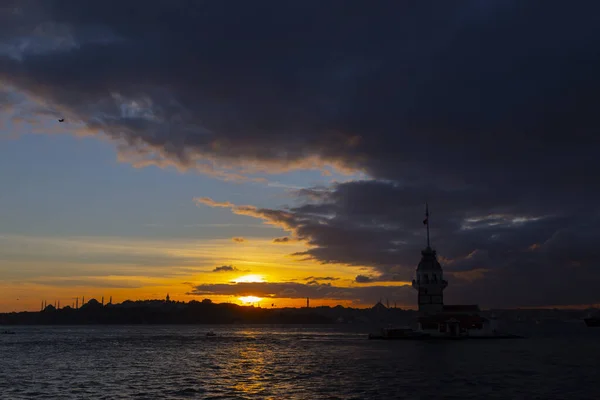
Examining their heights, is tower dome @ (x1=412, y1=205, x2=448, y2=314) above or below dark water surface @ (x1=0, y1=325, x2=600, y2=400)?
Answer: above

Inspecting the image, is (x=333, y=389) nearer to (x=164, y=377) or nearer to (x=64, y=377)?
(x=164, y=377)

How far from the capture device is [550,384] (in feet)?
225

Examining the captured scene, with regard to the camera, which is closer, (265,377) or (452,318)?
(265,377)

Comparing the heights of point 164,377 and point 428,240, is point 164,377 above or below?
below

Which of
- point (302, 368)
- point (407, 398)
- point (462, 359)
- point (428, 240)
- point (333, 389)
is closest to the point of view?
point (407, 398)

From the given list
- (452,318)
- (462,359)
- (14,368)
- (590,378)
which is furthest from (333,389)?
(452,318)

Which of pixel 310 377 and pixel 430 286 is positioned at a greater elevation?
pixel 430 286

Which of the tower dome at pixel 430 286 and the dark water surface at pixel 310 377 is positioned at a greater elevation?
the tower dome at pixel 430 286

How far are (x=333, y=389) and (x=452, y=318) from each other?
303 feet

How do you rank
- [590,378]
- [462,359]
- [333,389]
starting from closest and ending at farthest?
[333,389], [590,378], [462,359]

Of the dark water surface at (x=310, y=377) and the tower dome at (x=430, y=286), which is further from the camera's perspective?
the tower dome at (x=430, y=286)

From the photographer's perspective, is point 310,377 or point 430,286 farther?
point 430,286

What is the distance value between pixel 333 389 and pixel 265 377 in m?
15.5

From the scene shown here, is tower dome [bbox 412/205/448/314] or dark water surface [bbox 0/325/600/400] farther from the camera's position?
tower dome [bbox 412/205/448/314]
